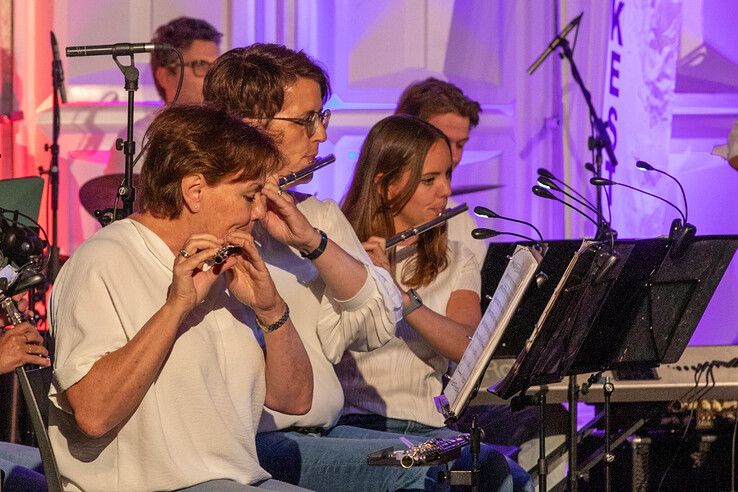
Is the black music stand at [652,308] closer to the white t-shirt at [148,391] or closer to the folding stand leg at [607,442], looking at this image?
the folding stand leg at [607,442]

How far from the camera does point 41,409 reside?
229 centimetres

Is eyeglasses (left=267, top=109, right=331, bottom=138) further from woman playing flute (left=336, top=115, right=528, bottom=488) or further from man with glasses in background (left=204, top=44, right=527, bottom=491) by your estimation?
woman playing flute (left=336, top=115, right=528, bottom=488)

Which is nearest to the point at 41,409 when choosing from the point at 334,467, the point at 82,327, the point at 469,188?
Answer: the point at 82,327

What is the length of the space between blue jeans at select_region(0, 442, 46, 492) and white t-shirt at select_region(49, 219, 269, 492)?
0.62 ft

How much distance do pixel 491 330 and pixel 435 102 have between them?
1893mm

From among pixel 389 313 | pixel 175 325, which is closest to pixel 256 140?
pixel 175 325

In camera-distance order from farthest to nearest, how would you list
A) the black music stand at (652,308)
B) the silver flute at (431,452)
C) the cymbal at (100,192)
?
the cymbal at (100,192) → the black music stand at (652,308) → the silver flute at (431,452)

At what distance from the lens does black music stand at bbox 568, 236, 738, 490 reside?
2.99 metres

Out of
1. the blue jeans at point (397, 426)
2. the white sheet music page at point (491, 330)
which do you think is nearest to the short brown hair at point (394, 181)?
the blue jeans at point (397, 426)

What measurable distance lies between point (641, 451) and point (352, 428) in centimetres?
144

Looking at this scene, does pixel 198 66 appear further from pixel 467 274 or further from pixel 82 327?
pixel 82 327

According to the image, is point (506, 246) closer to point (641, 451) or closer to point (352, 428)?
point (352, 428)

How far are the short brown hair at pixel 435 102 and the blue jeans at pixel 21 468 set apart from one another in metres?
2.26

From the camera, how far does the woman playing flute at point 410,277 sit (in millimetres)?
3281
